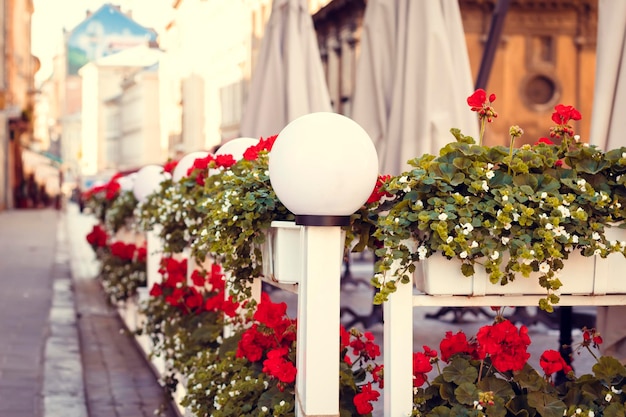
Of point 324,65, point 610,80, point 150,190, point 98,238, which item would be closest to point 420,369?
point 610,80

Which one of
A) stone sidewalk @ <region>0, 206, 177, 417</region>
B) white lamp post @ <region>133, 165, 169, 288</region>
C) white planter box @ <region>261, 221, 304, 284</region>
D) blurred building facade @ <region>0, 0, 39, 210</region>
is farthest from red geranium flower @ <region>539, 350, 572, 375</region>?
blurred building facade @ <region>0, 0, 39, 210</region>

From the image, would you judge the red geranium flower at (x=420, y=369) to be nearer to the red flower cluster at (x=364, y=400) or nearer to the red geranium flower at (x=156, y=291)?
the red flower cluster at (x=364, y=400)

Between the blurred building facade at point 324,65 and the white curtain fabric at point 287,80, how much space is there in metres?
9.62

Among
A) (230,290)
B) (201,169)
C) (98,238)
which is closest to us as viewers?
(230,290)

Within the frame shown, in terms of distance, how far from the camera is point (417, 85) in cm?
668

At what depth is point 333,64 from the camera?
33625mm

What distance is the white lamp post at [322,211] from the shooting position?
3.23 m

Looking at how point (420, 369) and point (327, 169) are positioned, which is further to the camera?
point (420, 369)

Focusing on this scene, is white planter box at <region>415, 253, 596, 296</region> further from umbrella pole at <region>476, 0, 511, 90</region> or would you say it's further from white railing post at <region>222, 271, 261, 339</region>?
umbrella pole at <region>476, 0, 511, 90</region>

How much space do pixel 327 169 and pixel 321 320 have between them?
0.43m

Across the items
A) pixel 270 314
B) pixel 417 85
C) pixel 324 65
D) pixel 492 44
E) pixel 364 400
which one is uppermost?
pixel 324 65

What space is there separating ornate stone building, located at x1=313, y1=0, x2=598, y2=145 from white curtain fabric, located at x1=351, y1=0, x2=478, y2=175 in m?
23.5

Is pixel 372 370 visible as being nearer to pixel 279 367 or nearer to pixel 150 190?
pixel 279 367

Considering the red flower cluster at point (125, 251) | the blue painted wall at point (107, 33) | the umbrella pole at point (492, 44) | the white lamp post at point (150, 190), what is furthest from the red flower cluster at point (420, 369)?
the blue painted wall at point (107, 33)
